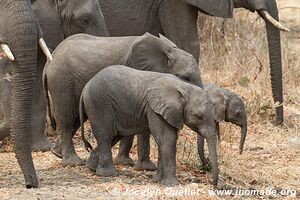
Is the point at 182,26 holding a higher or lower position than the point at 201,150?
Result: higher

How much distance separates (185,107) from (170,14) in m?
2.53

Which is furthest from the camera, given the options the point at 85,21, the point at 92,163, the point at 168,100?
the point at 85,21

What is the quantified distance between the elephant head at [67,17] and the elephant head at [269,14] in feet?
4.29

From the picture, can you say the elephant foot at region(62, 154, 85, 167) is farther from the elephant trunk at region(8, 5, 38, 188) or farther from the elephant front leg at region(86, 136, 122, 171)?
the elephant trunk at region(8, 5, 38, 188)

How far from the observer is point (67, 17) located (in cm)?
741

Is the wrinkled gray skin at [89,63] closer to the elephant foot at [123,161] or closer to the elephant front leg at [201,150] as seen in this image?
the elephant foot at [123,161]

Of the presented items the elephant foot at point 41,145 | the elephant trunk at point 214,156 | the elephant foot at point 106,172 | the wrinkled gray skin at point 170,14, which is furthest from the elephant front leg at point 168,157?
the wrinkled gray skin at point 170,14

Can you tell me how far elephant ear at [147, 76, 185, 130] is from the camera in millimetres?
6105

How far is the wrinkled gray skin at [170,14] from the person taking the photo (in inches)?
335

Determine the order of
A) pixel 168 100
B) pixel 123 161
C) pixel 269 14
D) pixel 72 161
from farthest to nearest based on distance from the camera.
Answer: pixel 269 14 < pixel 123 161 < pixel 72 161 < pixel 168 100

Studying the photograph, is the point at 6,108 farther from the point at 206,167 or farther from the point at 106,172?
the point at 206,167

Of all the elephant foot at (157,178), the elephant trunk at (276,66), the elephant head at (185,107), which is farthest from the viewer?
the elephant trunk at (276,66)

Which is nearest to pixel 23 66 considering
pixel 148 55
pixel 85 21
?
pixel 148 55

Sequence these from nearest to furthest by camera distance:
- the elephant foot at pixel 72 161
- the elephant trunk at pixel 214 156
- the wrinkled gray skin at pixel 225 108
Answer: the elephant trunk at pixel 214 156, the wrinkled gray skin at pixel 225 108, the elephant foot at pixel 72 161
